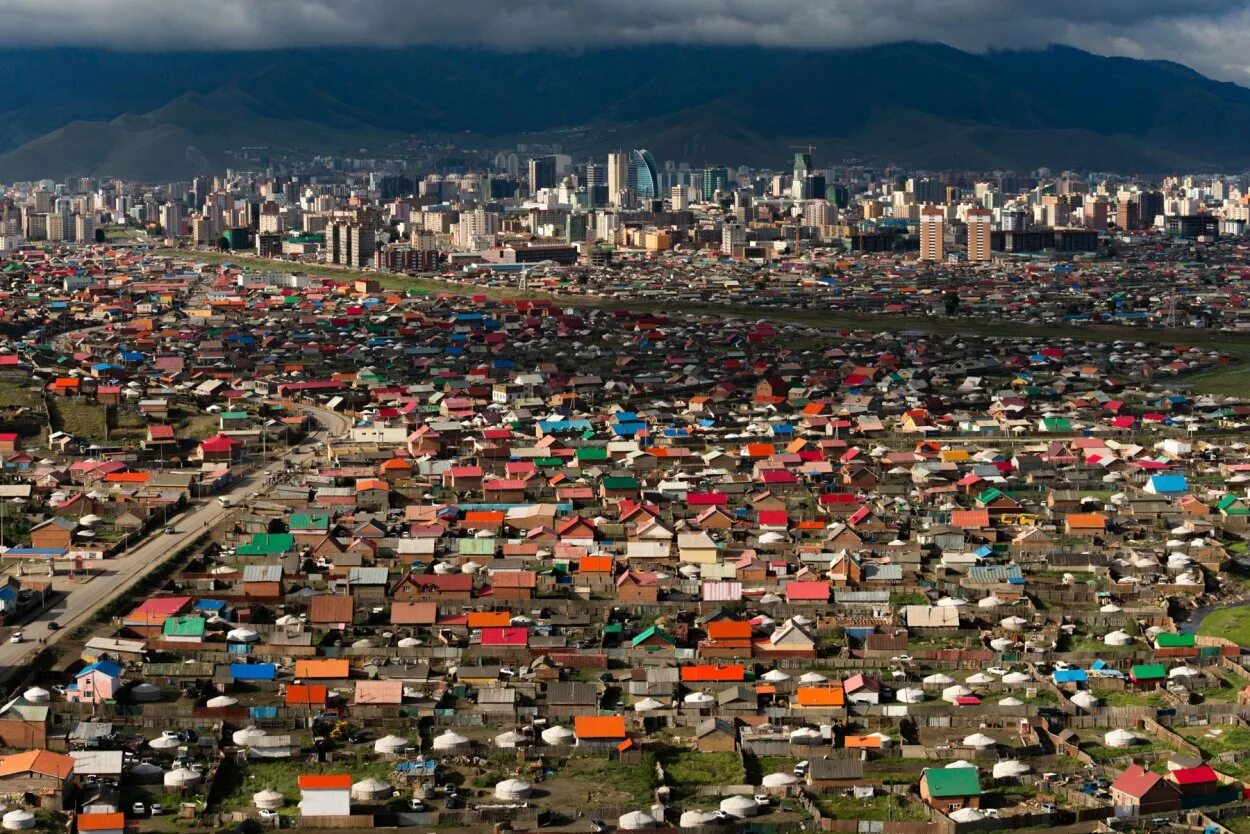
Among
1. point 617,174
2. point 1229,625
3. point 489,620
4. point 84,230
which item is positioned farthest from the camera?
point 617,174

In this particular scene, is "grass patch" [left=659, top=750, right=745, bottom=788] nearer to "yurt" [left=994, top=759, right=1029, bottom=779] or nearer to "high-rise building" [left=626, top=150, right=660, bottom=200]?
"yurt" [left=994, top=759, right=1029, bottom=779]

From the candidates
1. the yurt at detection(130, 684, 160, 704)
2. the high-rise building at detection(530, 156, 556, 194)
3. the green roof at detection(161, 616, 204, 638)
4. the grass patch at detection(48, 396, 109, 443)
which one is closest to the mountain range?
the high-rise building at detection(530, 156, 556, 194)

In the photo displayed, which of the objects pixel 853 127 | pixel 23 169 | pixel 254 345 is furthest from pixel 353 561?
pixel 853 127

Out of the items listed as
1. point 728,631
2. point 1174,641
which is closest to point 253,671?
point 728,631

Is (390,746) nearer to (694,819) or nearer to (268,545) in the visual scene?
(694,819)

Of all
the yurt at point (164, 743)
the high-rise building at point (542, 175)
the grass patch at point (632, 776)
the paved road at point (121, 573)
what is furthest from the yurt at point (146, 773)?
the high-rise building at point (542, 175)

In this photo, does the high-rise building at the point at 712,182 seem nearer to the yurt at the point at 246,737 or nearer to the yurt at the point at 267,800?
the yurt at the point at 246,737

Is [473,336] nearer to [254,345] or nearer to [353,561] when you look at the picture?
[254,345]

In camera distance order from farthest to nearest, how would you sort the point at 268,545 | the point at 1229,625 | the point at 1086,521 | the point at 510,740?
the point at 1086,521 < the point at 268,545 < the point at 1229,625 < the point at 510,740
